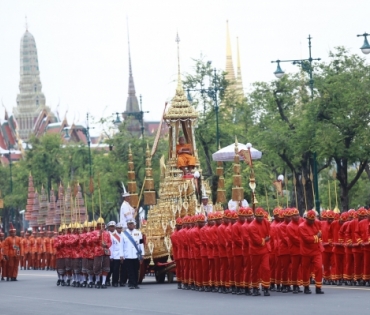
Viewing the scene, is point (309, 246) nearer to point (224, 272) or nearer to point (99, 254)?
point (224, 272)

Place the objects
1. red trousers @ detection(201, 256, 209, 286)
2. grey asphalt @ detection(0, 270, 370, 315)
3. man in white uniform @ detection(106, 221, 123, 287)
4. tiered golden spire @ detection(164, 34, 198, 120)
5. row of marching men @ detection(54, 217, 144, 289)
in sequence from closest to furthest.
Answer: grey asphalt @ detection(0, 270, 370, 315)
red trousers @ detection(201, 256, 209, 286)
row of marching men @ detection(54, 217, 144, 289)
man in white uniform @ detection(106, 221, 123, 287)
tiered golden spire @ detection(164, 34, 198, 120)

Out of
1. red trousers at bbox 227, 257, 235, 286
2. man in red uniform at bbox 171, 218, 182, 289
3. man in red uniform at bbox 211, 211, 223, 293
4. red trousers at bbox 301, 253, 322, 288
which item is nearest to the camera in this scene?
red trousers at bbox 301, 253, 322, 288

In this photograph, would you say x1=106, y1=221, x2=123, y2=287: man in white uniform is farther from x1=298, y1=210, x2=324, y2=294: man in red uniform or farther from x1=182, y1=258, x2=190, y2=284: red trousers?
x1=298, y1=210, x2=324, y2=294: man in red uniform

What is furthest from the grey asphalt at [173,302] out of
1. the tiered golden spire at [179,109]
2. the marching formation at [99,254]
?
the tiered golden spire at [179,109]

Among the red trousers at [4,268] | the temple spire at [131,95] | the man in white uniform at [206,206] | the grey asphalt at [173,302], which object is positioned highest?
the temple spire at [131,95]

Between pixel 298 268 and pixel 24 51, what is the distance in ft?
429

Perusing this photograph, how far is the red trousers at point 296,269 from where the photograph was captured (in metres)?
23.8

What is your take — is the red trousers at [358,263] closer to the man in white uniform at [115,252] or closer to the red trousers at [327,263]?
the red trousers at [327,263]

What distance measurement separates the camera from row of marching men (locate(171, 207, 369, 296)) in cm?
2361

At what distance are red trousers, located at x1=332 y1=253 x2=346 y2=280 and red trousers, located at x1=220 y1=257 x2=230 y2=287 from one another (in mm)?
2432

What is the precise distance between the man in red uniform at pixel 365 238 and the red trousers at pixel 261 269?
2400 mm

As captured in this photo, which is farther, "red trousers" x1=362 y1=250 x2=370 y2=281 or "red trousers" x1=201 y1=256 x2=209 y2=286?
"red trousers" x1=201 y1=256 x2=209 y2=286

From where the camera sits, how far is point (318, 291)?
76.4ft

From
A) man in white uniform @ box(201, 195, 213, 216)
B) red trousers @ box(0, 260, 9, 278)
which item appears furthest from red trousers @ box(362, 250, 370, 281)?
red trousers @ box(0, 260, 9, 278)
